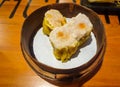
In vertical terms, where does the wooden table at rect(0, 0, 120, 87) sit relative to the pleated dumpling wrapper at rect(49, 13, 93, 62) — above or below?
below

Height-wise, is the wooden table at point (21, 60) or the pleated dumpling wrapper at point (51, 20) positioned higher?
the pleated dumpling wrapper at point (51, 20)

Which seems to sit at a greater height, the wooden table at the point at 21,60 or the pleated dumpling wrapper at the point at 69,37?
the pleated dumpling wrapper at the point at 69,37

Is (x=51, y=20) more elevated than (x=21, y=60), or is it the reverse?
(x=51, y=20)
